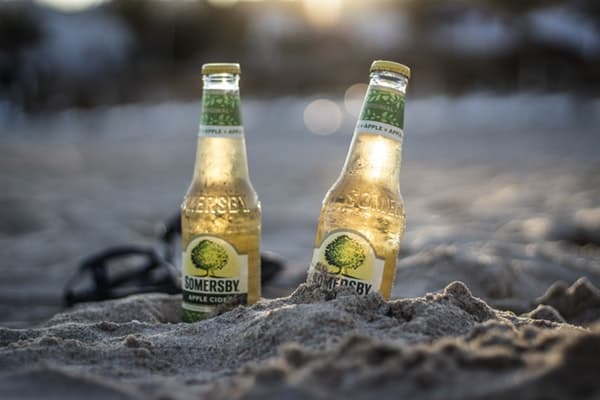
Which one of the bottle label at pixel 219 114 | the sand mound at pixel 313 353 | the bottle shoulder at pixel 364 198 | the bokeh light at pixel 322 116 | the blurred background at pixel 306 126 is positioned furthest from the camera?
the bokeh light at pixel 322 116

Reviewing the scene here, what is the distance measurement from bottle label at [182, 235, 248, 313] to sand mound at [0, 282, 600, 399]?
4.6 inches

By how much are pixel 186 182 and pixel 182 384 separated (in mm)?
6839

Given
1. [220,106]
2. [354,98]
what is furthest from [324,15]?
[220,106]

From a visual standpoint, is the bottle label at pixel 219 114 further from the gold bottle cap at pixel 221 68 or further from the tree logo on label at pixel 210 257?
the tree logo on label at pixel 210 257

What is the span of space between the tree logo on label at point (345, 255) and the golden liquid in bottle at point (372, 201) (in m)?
0.04

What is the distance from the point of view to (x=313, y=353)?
129 cm

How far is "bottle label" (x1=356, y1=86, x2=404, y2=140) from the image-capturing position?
1975 mm

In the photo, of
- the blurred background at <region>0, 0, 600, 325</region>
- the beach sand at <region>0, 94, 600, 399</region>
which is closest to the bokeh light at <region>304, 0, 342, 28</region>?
the blurred background at <region>0, 0, 600, 325</region>

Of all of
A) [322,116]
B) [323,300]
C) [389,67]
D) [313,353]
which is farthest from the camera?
[322,116]

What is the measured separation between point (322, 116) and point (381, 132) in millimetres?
21315

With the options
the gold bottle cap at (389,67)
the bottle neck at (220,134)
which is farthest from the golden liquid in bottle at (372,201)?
the bottle neck at (220,134)

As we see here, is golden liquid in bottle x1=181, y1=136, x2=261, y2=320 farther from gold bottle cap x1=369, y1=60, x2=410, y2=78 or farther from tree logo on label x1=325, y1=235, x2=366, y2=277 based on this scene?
gold bottle cap x1=369, y1=60, x2=410, y2=78

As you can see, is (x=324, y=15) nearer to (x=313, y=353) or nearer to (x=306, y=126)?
(x=306, y=126)

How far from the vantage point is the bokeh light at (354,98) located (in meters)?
23.2
